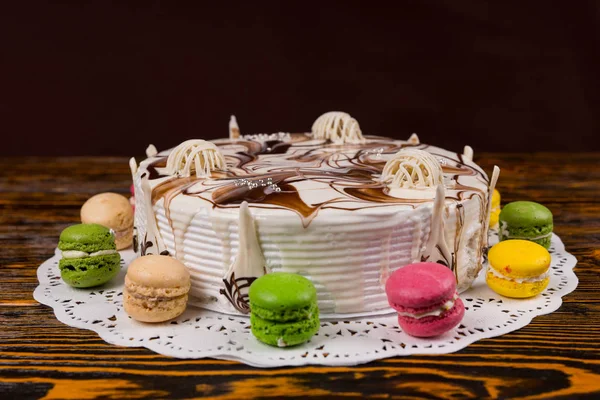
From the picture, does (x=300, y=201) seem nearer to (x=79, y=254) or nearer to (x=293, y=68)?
(x=79, y=254)

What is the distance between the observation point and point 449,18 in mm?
5879

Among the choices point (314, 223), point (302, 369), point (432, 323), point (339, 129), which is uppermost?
point (339, 129)

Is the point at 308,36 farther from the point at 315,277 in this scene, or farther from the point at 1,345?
the point at 1,345

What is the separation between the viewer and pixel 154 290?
3.04 metres

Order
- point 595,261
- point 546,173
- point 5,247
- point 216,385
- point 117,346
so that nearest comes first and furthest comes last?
point 216,385 → point 117,346 → point 595,261 → point 5,247 → point 546,173

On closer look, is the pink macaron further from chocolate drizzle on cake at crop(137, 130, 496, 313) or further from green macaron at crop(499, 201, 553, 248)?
green macaron at crop(499, 201, 553, 248)

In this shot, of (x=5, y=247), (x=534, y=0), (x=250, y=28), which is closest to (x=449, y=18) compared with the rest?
(x=534, y=0)

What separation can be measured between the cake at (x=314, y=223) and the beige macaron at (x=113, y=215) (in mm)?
330

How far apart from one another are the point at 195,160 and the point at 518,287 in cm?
149

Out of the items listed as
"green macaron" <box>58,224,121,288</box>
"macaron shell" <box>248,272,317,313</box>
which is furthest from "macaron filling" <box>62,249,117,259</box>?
"macaron shell" <box>248,272,317,313</box>

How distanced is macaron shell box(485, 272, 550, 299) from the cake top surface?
38cm

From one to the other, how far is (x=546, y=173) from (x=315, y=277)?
3.00m

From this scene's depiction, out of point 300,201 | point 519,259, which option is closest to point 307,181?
point 300,201

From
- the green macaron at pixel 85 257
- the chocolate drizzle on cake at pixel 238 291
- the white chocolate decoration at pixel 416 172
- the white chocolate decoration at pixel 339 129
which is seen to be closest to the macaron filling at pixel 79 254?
the green macaron at pixel 85 257
